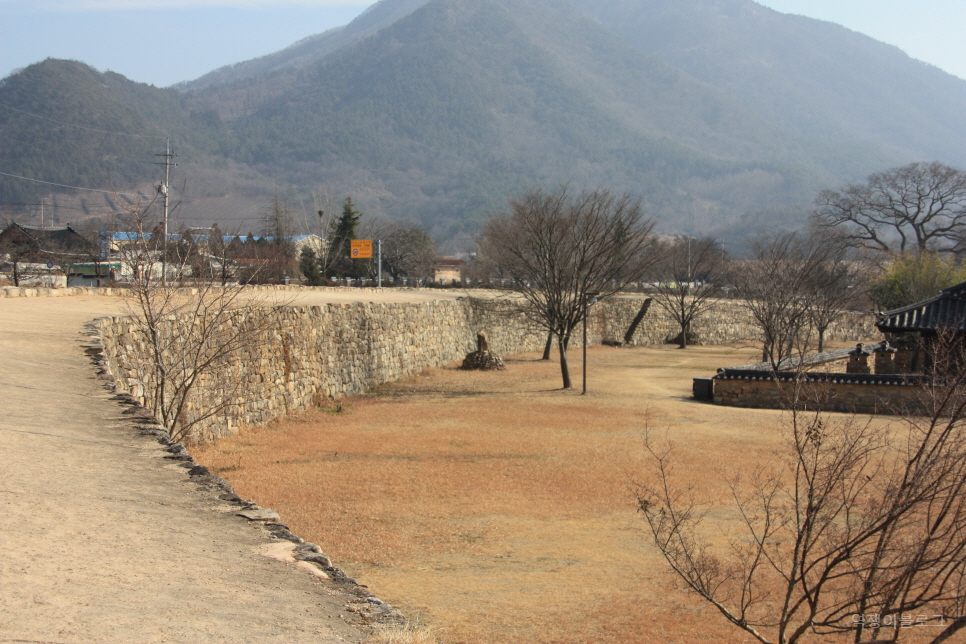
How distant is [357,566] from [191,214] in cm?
14107

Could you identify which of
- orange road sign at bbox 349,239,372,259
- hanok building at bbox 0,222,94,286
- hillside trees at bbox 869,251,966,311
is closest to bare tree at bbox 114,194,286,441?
hanok building at bbox 0,222,94,286

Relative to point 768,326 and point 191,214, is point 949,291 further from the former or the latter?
point 191,214

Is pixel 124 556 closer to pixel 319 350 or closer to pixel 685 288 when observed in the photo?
pixel 319 350

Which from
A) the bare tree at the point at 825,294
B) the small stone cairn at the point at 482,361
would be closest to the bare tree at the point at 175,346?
the small stone cairn at the point at 482,361

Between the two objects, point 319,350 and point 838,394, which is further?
point 838,394

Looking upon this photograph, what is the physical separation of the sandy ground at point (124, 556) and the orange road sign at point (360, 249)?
50.7 m

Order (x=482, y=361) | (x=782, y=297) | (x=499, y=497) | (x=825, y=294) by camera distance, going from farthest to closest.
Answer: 1. (x=825, y=294)
2. (x=482, y=361)
3. (x=782, y=297)
4. (x=499, y=497)

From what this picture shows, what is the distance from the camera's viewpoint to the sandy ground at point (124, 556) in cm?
364

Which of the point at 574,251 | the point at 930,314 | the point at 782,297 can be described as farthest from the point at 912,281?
the point at 574,251

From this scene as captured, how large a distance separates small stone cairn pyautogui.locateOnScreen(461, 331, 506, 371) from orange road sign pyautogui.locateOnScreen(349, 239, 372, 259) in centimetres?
2731

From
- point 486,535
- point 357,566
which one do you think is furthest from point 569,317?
point 357,566

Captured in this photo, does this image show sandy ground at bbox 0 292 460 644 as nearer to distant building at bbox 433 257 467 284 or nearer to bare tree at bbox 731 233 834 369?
bare tree at bbox 731 233 834 369

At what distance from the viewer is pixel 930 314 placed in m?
24.3

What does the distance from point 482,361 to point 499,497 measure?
18980 millimetres
